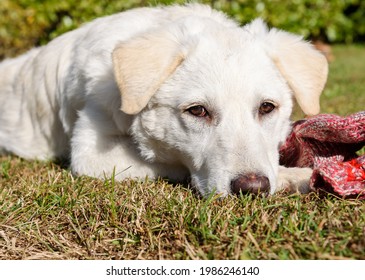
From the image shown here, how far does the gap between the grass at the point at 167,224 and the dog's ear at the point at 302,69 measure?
2.75 feet

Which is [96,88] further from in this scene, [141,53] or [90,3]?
[90,3]

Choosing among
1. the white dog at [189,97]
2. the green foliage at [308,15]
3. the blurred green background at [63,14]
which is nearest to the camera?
the white dog at [189,97]

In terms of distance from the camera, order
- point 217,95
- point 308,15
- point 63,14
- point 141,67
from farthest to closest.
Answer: point 308,15 < point 63,14 < point 141,67 < point 217,95

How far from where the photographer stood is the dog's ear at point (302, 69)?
404 centimetres

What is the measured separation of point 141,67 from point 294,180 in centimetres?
131

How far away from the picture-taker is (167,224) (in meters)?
3.05

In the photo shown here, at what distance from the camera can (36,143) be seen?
18.5 feet

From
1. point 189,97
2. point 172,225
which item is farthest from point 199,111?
point 172,225

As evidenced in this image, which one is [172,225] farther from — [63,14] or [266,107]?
[63,14]

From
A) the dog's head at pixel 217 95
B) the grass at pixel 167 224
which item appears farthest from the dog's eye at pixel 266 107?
the grass at pixel 167 224

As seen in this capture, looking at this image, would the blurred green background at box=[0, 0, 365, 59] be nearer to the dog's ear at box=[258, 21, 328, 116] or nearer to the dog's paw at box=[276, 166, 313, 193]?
the dog's ear at box=[258, 21, 328, 116]

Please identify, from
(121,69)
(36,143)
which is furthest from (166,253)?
(36,143)

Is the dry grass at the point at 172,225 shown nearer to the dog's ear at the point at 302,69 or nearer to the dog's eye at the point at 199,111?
the dog's eye at the point at 199,111

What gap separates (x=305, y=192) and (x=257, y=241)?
3.29ft
